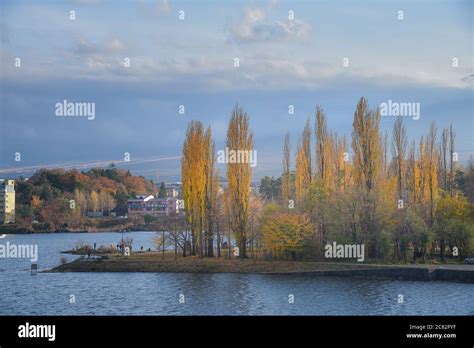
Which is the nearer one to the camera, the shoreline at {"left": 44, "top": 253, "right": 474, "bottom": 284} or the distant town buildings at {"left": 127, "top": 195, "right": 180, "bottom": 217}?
the shoreline at {"left": 44, "top": 253, "right": 474, "bottom": 284}

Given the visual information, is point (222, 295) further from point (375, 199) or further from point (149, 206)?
point (149, 206)

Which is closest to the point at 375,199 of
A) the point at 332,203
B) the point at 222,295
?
the point at 332,203

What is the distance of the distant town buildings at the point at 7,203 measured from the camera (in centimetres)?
10038

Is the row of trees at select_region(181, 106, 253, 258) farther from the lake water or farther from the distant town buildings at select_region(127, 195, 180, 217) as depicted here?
the distant town buildings at select_region(127, 195, 180, 217)

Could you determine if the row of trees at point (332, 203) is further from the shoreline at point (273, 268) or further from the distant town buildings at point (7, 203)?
the distant town buildings at point (7, 203)

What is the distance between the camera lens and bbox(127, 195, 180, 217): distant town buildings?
115 meters

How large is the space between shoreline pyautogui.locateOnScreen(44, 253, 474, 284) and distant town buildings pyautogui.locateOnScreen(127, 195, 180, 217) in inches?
2661

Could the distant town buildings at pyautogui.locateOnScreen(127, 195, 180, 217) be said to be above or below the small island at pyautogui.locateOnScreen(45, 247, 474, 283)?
above

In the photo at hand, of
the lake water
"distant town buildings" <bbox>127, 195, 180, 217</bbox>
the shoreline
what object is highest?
"distant town buildings" <bbox>127, 195, 180, 217</bbox>

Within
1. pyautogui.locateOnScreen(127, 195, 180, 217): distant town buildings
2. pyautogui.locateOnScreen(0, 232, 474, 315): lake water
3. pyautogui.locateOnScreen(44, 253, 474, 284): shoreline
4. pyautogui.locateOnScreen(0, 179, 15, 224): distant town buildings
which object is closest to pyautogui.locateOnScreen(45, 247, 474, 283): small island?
pyautogui.locateOnScreen(44, 253, 474, 284): shoreline

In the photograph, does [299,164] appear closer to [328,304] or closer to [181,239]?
[181,239]
